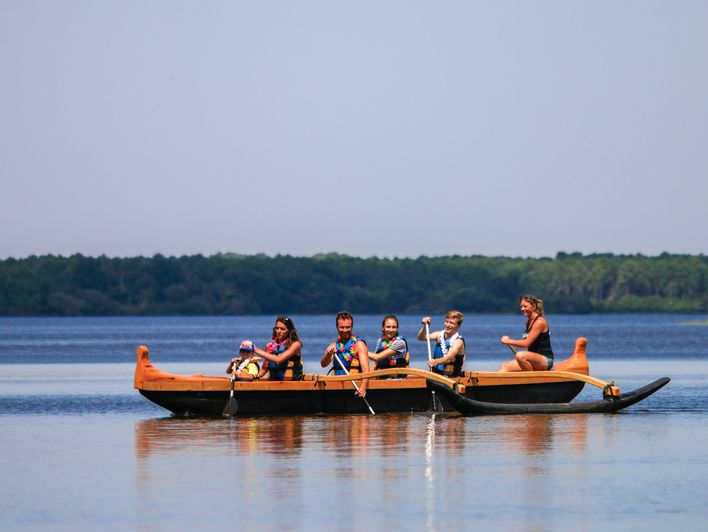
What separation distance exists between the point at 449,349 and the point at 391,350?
977 millimetres

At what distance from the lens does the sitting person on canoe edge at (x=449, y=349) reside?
24.4 m

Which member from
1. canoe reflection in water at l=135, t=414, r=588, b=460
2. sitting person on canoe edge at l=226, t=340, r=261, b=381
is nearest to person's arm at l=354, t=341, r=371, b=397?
canoe reflection in water at l=135, t=414, r=588, b=460

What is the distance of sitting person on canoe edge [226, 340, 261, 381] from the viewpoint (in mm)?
24734

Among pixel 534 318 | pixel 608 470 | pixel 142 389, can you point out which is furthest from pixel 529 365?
pixel 608 470

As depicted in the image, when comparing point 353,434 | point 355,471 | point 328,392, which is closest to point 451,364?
point 328,392

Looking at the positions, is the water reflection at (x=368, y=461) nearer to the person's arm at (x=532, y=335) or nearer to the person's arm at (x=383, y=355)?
the person's arm at (x=383, y=355)

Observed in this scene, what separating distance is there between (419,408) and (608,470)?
8.20 metres

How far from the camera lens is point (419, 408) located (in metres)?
24.7

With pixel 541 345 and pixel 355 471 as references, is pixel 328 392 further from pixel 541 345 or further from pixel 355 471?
pixel 355 471

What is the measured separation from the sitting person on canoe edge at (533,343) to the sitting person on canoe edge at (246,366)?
4191 millimetres

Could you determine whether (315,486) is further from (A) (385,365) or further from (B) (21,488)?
(A) (385,365)

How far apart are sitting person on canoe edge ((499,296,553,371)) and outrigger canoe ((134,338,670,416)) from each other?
1.23 feet

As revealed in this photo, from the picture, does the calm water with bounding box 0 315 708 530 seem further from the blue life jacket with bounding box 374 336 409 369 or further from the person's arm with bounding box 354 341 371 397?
the blue life jacket with bounding box 374 336 409 369

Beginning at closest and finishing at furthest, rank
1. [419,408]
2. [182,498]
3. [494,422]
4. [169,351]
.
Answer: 1. [182,498]
2. [494,422]
3. [419,408]
4. [169,351]
